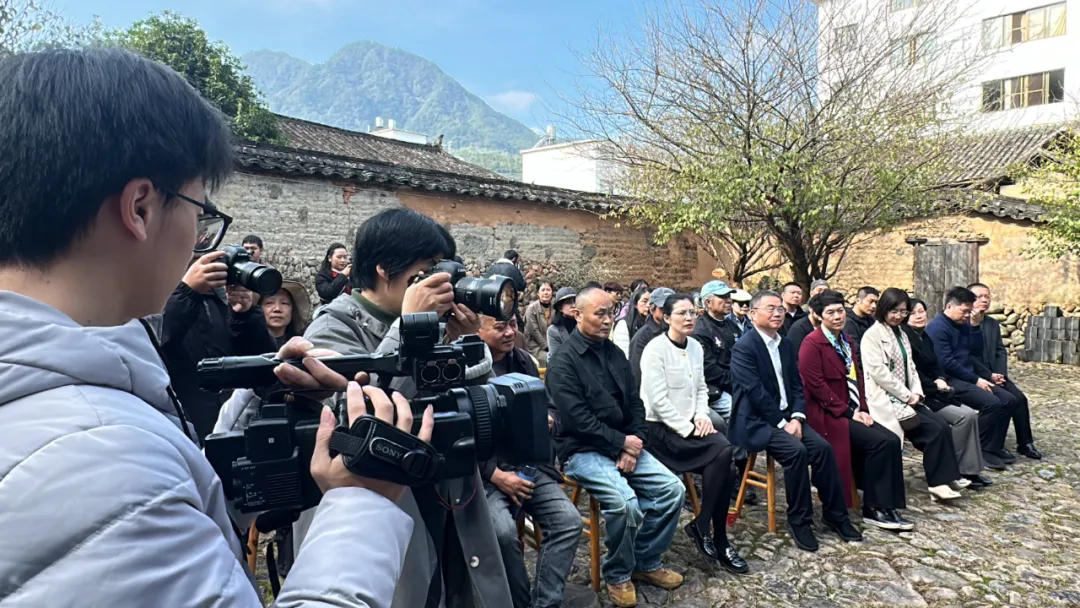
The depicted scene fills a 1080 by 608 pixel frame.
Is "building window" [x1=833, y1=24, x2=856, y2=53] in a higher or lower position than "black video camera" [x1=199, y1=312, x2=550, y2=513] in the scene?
higher

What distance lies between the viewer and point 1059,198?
448 inches

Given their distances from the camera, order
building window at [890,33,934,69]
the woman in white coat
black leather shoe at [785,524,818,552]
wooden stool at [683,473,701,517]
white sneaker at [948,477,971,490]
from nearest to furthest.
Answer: black leather shoe at [785,524,818,552], wooden stool at [683,473,701,517], the woman in white coat, white sneaker at [948,477,971,490], building window at [890,33,934,69]

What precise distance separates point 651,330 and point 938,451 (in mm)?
2508

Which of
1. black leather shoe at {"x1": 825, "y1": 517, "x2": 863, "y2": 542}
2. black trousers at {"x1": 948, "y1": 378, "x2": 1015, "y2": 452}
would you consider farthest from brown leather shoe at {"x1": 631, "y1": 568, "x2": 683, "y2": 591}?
black trousers at {"x1": 948, "y1": 378, "x2": 1015, "y2": 452}

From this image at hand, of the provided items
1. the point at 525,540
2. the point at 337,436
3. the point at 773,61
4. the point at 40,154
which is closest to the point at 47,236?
the point at 40,154

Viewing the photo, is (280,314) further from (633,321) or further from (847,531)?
(847,531)

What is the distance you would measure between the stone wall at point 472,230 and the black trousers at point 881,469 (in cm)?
587

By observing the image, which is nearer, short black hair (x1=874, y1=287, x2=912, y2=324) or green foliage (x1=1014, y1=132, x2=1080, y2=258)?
short black hair (x1=874, y1=287, x2=912, y2=324)

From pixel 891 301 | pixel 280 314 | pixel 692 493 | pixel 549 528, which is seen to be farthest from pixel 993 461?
pixel 280 314

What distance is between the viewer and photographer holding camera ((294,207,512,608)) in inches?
73.3

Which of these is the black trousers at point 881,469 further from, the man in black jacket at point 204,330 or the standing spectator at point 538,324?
the man in black jacket at point 204,330

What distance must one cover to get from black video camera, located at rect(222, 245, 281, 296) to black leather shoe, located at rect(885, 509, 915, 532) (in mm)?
4600

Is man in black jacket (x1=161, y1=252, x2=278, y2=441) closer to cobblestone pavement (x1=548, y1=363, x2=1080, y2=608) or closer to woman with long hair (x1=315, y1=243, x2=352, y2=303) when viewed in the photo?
woman with long hair (x1=315, y1=243, x2=352, y2=303)

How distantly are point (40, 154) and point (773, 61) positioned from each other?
30.4 feet
